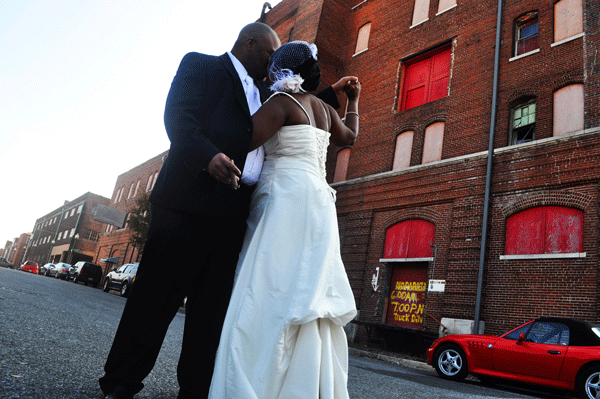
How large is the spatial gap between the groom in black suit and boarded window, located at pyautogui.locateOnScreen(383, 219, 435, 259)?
13.4m

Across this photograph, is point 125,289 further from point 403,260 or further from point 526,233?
point 526,233

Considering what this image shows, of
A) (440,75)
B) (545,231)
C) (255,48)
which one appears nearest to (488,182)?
(545,231)

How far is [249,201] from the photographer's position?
2.10m

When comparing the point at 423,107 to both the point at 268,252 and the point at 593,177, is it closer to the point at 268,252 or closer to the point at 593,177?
the point at 593,177

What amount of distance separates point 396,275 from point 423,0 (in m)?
11.9

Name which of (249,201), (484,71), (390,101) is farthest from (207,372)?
(390,101)

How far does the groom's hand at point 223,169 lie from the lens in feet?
5.62

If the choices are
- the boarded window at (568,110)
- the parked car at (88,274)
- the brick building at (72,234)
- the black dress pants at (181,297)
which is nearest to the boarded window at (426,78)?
the boarded window at (568,110)

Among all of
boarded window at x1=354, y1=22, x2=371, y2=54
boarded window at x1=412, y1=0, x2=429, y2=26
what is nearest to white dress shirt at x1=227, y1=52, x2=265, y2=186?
boarded window at x1=412, y1=0, x2=429, y2=26

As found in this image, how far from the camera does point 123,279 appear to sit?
19750mm

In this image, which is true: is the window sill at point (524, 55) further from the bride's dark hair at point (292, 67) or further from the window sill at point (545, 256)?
the bride's dark hair at point (292, 67)

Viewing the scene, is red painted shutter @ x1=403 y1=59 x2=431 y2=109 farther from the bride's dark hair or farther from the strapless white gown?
the strapless white gown

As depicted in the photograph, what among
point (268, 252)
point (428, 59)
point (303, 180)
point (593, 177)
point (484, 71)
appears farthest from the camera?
point (428, 59)

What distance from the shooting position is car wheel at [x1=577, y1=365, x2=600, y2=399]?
265 inches
